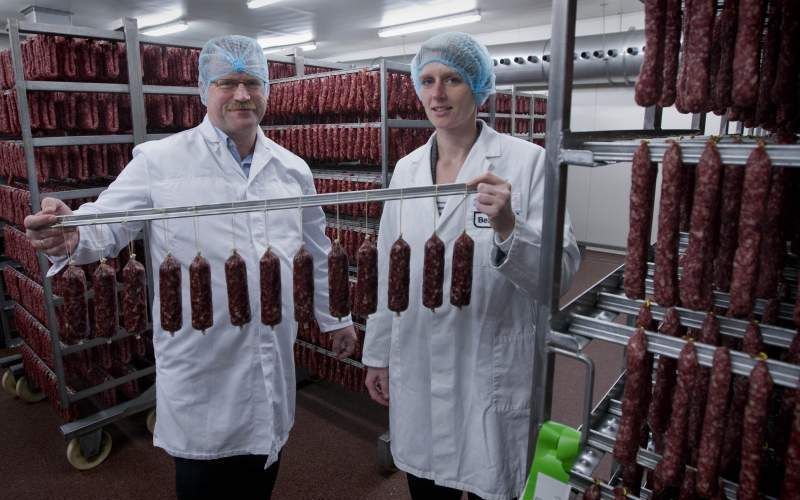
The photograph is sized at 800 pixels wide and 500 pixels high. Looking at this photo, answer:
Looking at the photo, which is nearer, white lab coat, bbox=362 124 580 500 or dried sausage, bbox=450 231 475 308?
dried sausage, bbox=450 231 475 308

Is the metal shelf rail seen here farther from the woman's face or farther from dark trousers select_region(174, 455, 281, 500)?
dark trousers select_region(174, 455, 281, 500)

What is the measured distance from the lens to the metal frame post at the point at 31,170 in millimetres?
3717

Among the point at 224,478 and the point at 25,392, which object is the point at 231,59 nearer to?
the point at 224,478

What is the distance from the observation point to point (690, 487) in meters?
1.59

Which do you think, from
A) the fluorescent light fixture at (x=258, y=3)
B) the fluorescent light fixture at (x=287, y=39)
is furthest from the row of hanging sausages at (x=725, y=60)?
the fluorescent light fixture at (x=287, y=39)

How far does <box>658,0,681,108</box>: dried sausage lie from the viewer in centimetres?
155

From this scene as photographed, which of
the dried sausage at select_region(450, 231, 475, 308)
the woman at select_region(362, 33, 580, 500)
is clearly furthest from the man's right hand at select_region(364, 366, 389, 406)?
the dried sausage at select_region(450, 231, 475, 308)

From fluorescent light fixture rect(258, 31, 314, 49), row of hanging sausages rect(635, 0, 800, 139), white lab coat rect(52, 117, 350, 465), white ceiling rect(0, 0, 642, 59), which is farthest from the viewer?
fluorescent light fixture rect(258, 31, 314, 49)

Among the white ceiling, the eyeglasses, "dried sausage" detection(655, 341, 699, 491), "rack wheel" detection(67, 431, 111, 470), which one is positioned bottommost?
"rack wheel" detection(67, 431, 111, 470)

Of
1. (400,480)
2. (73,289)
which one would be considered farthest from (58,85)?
(400,480)

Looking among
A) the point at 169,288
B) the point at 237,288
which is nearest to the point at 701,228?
the point at 237,288

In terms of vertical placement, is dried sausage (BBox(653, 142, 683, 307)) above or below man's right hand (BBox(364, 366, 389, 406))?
above

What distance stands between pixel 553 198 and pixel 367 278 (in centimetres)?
88

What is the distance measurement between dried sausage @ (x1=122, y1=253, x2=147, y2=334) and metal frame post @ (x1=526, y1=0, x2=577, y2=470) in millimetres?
1579
